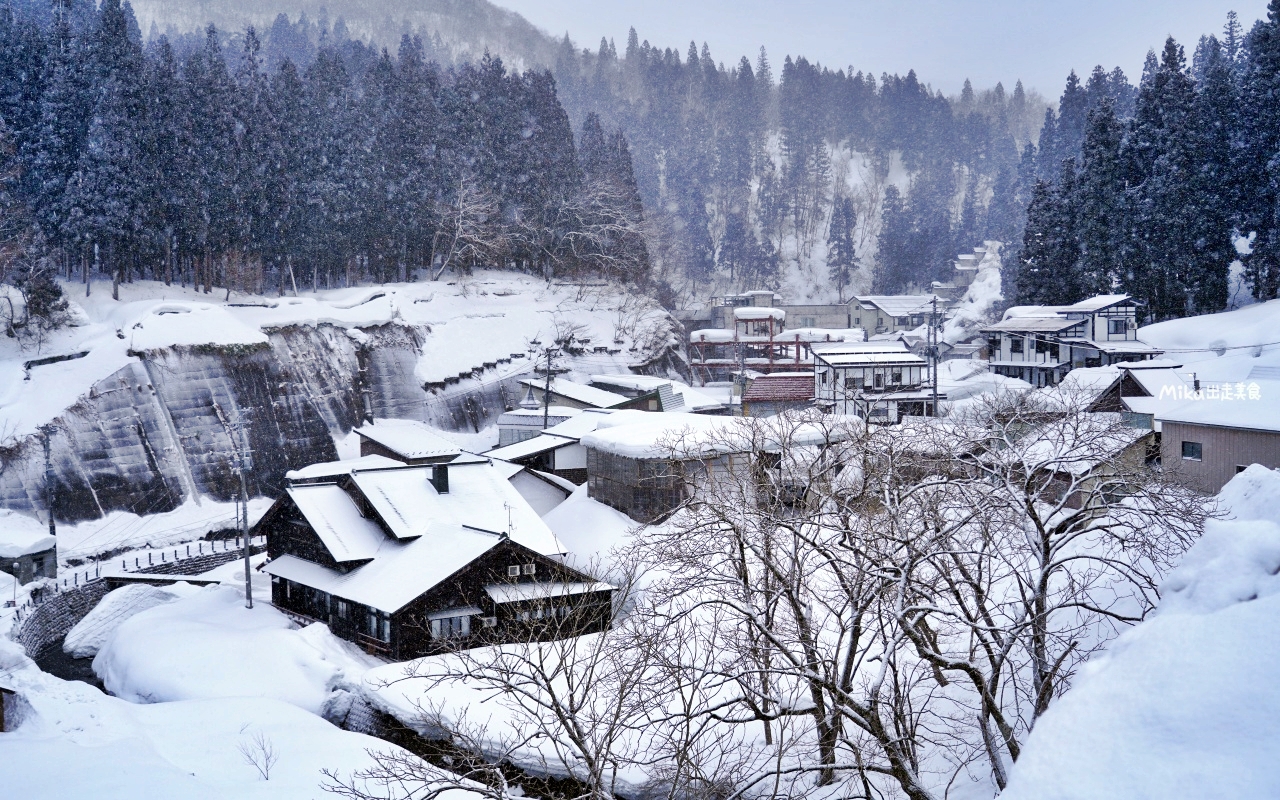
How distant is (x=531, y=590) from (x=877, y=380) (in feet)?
74.0

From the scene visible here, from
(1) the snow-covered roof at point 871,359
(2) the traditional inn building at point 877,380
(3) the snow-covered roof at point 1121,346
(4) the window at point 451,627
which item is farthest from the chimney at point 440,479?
(3) the snow-covered roof at point 1121,346

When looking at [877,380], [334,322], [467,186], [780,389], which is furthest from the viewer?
[467,186]

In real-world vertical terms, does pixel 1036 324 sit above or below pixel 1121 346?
above

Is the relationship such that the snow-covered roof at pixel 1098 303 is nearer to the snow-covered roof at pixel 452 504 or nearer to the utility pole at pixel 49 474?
the snow-covered roof at pixel 452 504

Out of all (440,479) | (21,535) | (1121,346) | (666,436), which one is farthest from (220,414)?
(1121,346)

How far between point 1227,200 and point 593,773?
41.2m

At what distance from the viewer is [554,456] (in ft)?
108

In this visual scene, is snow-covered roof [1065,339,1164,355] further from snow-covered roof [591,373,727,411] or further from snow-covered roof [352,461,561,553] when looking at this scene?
snow-covered roof [352,461,561,553]

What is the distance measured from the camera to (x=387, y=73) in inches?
2170

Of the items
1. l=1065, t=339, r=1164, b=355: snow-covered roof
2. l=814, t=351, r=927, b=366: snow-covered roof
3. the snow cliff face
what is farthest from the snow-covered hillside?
l=1065, t=339, r=1164, b=355: snow-covered roof

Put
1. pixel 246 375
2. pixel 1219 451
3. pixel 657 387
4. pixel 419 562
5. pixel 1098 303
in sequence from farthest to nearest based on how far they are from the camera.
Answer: pixel 657 387
pixel 1098 303
pixel 246 375
pixel 419 562
pixel 1219 451

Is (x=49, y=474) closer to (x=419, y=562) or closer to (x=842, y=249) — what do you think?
(x=419, y=562)

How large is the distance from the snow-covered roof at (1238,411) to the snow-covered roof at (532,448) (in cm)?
1878

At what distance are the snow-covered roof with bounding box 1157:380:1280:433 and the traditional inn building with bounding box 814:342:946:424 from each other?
47.6 ft
